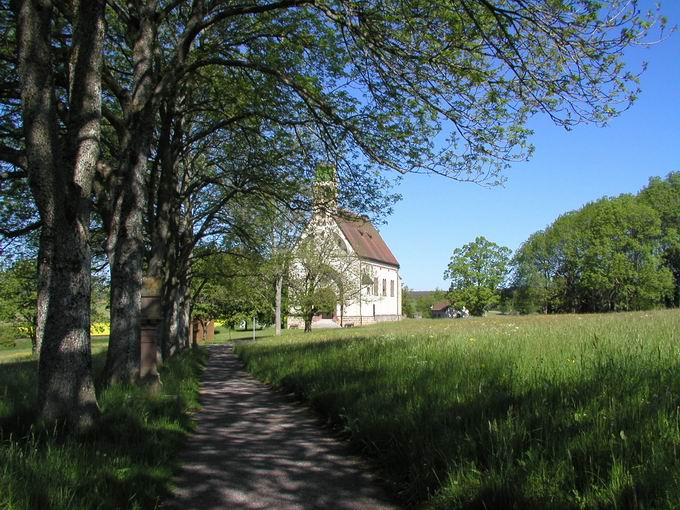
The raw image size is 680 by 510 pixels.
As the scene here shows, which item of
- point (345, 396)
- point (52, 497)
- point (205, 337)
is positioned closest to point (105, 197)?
point (345, 396)

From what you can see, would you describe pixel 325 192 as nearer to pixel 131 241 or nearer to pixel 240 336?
pixel 131 241

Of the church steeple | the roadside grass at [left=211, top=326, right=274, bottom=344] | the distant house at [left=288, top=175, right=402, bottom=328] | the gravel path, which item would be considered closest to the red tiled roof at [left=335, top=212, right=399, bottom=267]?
the distant house at [left=288, top=175, right=402, bottom=328]

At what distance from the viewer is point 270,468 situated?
19.7 ft

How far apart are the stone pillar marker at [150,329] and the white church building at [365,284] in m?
22.6

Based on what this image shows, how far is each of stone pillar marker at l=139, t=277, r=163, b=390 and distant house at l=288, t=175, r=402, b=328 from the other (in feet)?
68.1

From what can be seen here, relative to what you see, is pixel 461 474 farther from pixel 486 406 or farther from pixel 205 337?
pixel 205 337

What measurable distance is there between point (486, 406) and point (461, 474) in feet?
3.94

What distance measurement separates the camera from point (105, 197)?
13.1 m

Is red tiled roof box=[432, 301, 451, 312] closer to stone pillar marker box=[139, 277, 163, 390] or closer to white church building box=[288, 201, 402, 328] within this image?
white church building box=[288, 201, 402, 328]

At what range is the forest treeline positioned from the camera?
7181cm

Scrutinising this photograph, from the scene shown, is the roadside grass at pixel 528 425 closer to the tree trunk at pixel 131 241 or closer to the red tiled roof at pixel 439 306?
the tree trunk at pixel 131 241

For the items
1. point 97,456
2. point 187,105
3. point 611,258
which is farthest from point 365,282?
point 97,456

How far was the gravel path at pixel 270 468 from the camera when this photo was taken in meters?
4.98

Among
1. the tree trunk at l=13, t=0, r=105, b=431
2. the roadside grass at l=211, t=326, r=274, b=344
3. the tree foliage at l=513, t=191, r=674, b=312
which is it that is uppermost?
the tree foliage at l=513, t=191, r=674, b=312
